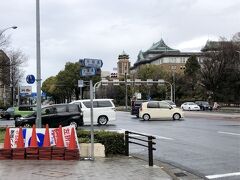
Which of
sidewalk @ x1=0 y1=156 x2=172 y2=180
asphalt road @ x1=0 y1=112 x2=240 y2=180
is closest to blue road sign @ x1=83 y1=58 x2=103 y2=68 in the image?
sidewalk @ x1=0 y1=156 x2=172 y2=180

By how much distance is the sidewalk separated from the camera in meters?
10.2

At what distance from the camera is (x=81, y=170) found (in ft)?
36.6

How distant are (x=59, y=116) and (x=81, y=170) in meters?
17.9

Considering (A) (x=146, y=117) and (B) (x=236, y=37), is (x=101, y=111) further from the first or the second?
(B) (x=236, y=37)

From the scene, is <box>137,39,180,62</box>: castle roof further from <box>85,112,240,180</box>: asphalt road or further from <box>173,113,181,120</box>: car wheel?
<box>85,112,240,180</box>: asphalt road

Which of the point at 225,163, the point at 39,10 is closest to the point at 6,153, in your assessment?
the point at 225,163

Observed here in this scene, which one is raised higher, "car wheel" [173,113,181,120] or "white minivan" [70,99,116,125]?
"white minivan" [70,99,116,125]

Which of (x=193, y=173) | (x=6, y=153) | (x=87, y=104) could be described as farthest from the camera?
(x=87, y=104)

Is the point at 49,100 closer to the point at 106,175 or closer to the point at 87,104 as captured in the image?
the point at 87,104

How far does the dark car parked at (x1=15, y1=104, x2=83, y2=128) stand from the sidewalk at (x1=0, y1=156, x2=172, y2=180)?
15814 millimetres

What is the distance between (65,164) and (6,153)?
1965mm

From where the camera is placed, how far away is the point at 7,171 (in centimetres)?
1080

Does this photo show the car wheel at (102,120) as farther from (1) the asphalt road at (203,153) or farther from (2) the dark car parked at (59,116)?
(1) the asphalt road at (203,153)

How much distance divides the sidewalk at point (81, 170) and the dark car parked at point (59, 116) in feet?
51.9
